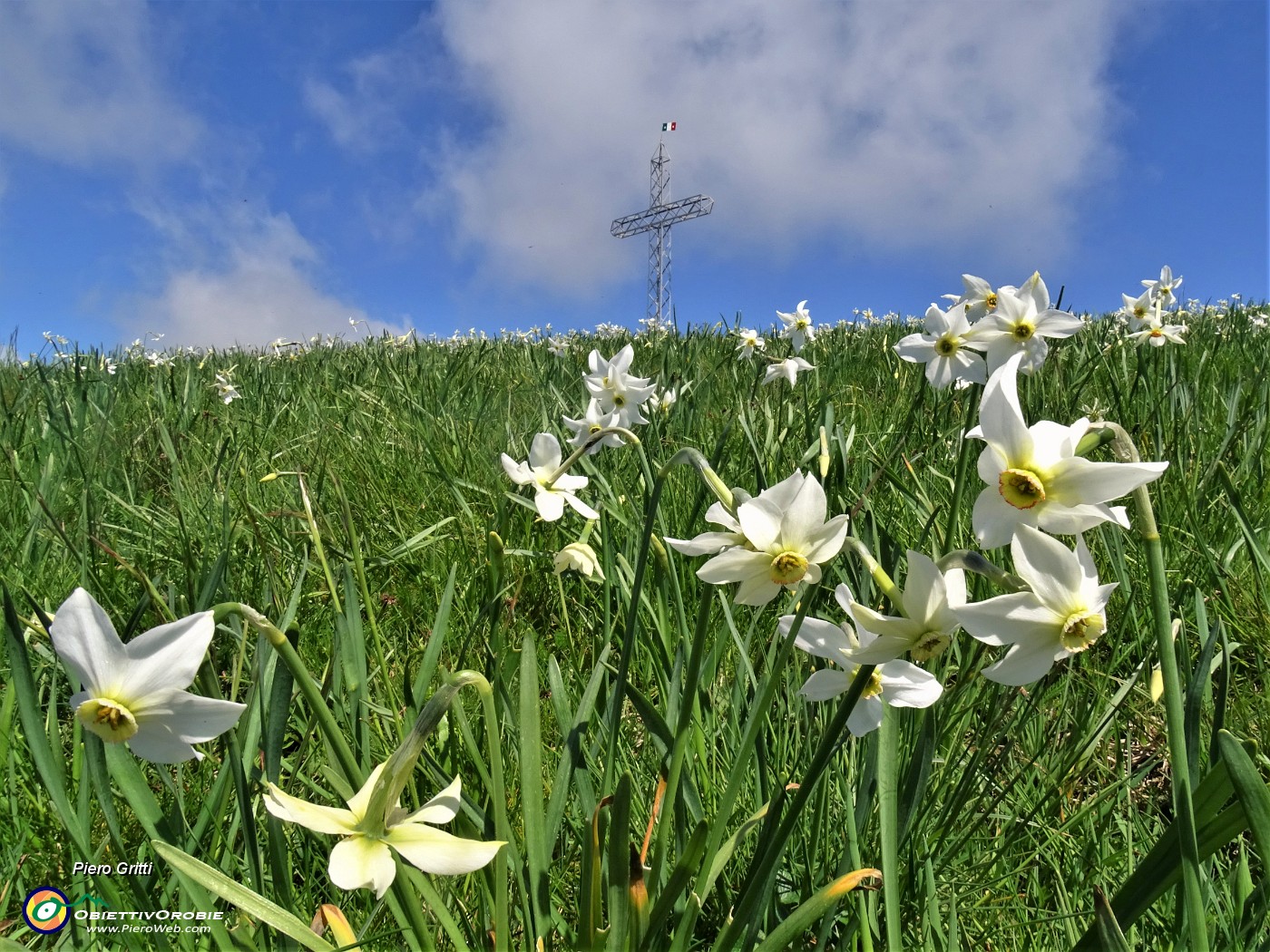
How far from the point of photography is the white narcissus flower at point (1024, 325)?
196 cm

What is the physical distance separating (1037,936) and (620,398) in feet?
5.19

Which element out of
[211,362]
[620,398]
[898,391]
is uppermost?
[211,362]

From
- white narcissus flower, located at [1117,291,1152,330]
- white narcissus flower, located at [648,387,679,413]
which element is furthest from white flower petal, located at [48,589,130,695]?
white narcissus flower, located at [1117,291,1152,330]

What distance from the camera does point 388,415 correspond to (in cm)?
413

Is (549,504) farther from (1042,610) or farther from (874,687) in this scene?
(1042,610)

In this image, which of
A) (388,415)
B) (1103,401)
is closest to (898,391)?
(1103,401)

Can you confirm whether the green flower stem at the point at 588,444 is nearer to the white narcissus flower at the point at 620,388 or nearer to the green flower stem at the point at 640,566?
the green flower stem at the point at 640,566

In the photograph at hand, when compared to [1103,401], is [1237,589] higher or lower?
lower

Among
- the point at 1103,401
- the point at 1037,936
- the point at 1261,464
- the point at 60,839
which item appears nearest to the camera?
the point at 1037,936

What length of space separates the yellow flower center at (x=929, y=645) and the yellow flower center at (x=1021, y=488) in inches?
6.4

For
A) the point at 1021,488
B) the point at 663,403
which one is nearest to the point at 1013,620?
the point at 1021,488

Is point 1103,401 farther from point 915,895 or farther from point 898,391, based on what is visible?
point 915,895

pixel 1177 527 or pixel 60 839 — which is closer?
pixel 60 839

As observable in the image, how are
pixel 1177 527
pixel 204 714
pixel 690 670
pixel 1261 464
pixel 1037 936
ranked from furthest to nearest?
pixel 1261 464
pixel 1177 527
pixel 1037 936
pixel 690 670
pixel 204 714
